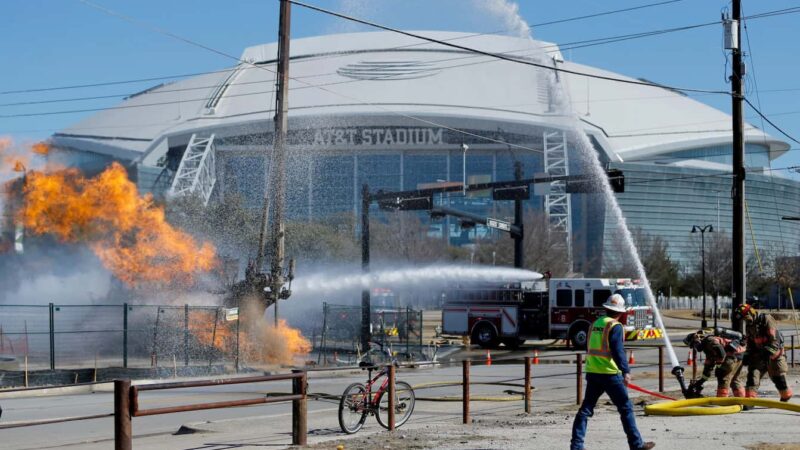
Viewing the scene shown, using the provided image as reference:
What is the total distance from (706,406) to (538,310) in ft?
84.7

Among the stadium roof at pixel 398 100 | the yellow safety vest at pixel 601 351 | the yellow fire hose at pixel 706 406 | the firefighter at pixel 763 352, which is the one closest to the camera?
the yellow safety vest at pixel 601 351

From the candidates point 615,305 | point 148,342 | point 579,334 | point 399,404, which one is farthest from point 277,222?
point 615,305

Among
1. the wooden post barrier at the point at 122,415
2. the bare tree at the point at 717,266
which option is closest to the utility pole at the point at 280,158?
the wooden post barrier at the point at 122,415

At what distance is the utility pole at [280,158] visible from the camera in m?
31.1

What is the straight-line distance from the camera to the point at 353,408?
14062 mm

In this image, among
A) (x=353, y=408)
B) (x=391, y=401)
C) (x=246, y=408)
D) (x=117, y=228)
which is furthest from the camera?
(x=117, y=228)

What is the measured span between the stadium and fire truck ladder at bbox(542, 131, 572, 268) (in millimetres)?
340

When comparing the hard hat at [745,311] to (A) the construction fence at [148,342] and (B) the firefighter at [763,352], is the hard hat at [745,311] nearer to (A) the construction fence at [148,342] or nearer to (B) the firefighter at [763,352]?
(B) the firefighter at [763,352]

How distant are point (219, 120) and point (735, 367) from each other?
104613 mm

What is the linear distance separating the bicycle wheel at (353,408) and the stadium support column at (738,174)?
13.0m

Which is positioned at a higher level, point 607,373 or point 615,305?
point 615,305

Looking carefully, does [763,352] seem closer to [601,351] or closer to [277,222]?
[601,351]

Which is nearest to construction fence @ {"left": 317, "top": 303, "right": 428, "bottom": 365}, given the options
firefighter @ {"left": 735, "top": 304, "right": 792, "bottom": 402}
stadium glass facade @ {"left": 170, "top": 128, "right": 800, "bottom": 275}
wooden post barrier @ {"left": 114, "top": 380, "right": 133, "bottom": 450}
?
firefighter @ {"left": 735, "top": 304, "right": 792, "bottom": 402}

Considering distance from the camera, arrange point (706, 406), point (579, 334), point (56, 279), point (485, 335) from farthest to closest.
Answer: point (485, 335) < point (579, 334) < point (56, 279) < point (706, 406)
